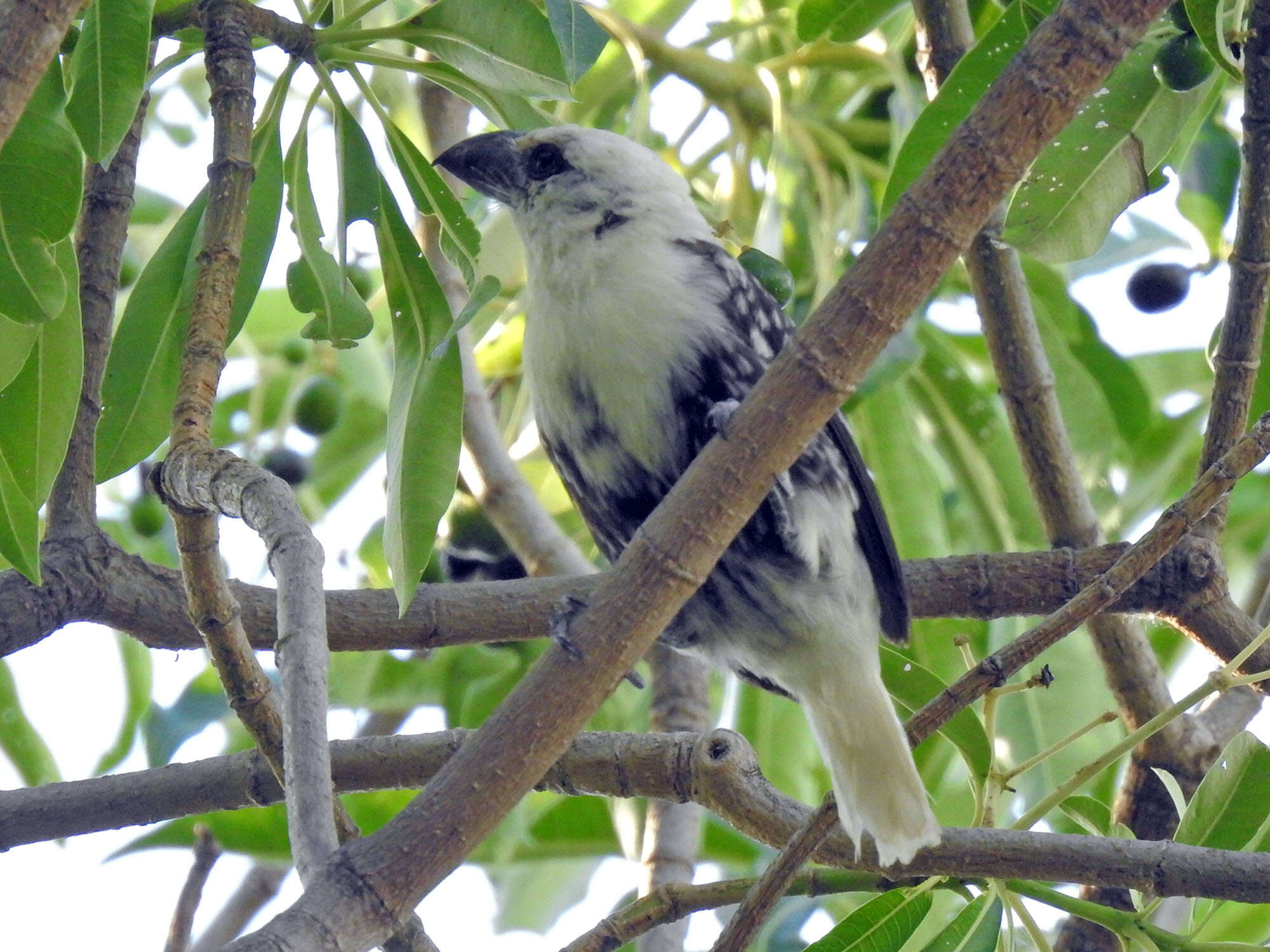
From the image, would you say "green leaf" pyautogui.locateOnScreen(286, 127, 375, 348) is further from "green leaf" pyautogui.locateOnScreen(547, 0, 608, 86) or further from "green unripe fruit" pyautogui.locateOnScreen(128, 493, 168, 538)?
"green unripe fruit" pyautogui.locateOnScreen(128, 493, 168, 538)

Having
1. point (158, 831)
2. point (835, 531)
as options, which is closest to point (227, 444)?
point (158, 831)

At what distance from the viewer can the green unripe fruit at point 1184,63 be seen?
8.55ft

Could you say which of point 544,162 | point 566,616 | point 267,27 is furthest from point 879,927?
point 544,162

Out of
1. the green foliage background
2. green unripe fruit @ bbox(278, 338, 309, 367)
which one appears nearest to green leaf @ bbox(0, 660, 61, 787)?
the green foliage background

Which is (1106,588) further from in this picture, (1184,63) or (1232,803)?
(1184,63)

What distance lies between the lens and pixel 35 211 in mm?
2100

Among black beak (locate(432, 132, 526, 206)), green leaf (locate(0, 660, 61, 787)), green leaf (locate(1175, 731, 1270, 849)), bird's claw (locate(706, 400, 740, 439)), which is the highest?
black beak (locate(432, 132, 526, 206))

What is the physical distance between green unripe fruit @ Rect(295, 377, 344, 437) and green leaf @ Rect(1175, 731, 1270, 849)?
2.60 m

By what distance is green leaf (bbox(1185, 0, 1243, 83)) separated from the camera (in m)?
2.42

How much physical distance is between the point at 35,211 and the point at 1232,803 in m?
2.12

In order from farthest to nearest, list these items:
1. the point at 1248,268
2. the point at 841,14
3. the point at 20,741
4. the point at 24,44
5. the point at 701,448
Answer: the point at 20,741
the point at 841,14
the point at 701,448
the point at 1248,268
the point at 24,44

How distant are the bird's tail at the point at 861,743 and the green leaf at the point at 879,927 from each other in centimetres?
16

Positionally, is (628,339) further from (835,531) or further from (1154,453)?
(1154,453)

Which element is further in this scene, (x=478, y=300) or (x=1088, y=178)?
(x=1088, y=178)
